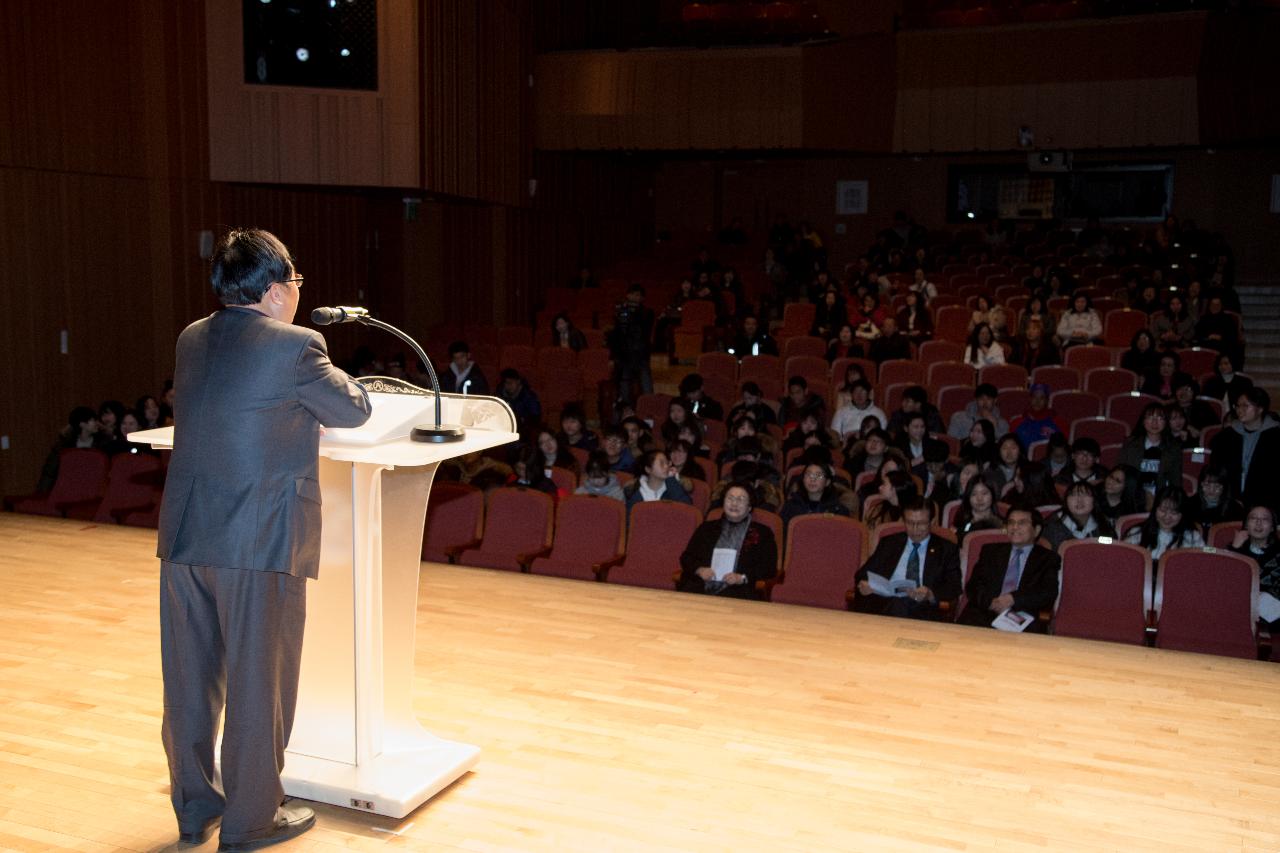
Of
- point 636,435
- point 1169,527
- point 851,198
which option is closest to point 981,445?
point 1169,527

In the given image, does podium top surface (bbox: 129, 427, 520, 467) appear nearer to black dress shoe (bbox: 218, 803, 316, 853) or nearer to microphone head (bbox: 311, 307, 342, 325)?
microphone head (bbox: 311, 307, 342, 325)

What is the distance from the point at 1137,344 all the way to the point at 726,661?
18.0 ft

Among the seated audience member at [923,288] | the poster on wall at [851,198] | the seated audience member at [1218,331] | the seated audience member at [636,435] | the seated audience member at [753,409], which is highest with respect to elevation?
the poster on wall at [851,198]

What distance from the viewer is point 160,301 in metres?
8.80

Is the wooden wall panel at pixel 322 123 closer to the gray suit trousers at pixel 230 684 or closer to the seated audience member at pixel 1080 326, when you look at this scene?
the seated audience member at pixel 1080 326

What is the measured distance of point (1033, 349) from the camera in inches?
367

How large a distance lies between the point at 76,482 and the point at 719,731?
16.6 ft

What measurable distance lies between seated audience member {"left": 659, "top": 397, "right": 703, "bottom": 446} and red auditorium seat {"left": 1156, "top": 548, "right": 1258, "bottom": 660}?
311 cm

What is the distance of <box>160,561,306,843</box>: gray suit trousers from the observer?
7.95ft

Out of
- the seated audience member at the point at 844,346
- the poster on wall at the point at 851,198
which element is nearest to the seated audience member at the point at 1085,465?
the seated audience member at the point at 844,346

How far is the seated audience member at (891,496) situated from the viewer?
5.64 meters

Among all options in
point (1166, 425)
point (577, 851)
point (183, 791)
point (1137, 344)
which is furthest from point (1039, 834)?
point (1137, 344)

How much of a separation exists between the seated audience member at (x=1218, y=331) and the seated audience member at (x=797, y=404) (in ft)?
10.9

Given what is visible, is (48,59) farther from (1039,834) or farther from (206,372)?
(1039,834)
